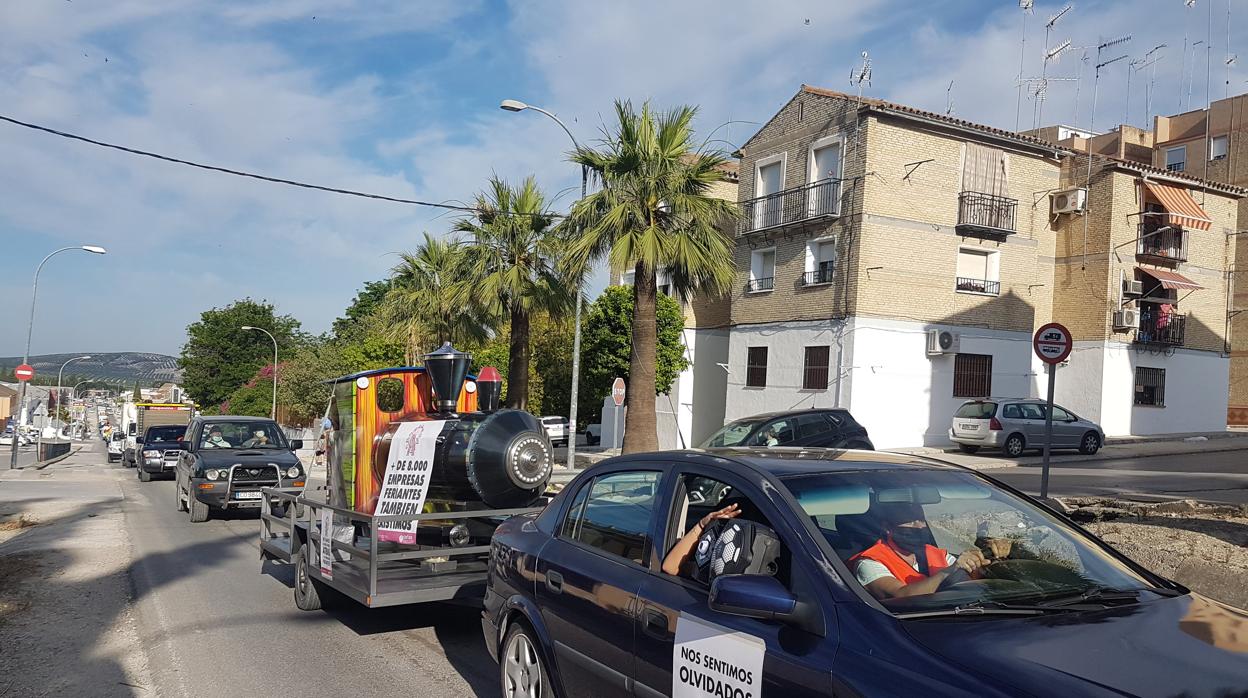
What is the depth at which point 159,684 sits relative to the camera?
585 centimetres

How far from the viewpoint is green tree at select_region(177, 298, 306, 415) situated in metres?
81.9

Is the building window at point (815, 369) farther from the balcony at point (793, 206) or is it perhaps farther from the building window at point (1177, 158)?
the building window at point (1177, 158)

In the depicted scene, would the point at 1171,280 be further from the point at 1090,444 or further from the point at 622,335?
the point at 622,335

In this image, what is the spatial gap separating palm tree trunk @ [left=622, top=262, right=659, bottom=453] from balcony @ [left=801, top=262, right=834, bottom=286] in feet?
32.6

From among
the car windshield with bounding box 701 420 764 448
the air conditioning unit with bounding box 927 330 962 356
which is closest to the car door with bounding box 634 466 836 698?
the car windshield with bounding box 701 420 764 448

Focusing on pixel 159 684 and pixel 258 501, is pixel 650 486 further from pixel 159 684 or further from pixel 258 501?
pixel 258 501

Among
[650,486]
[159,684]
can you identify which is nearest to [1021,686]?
[650,486]

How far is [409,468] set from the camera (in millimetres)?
7941

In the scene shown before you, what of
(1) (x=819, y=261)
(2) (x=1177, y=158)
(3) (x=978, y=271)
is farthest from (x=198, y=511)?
(2) (x=1177, y=158)

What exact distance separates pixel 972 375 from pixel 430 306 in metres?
16.8

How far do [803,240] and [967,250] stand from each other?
4.99 m

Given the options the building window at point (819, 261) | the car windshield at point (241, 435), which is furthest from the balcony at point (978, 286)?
the car windshield at point (241, 435)

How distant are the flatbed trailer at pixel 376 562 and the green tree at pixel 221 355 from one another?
77082mm

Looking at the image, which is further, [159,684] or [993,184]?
[993,184]
